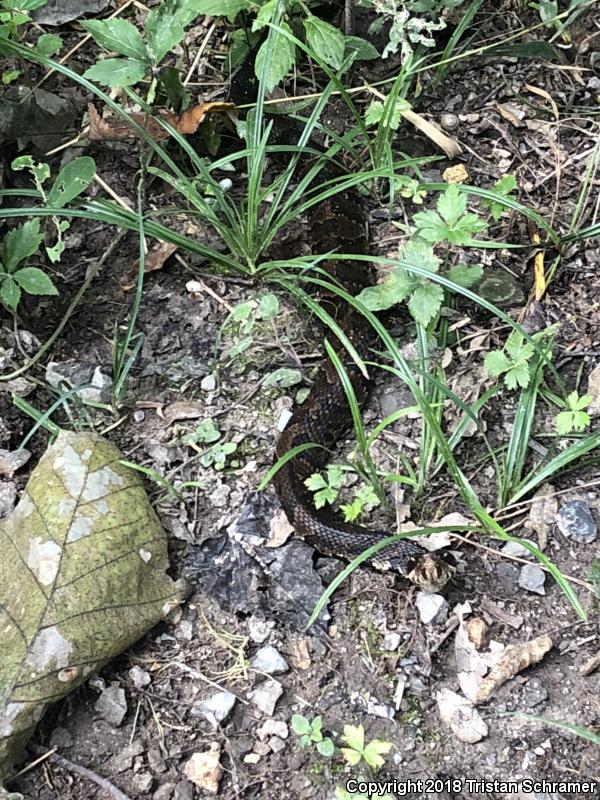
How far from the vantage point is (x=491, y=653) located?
2.65 meters

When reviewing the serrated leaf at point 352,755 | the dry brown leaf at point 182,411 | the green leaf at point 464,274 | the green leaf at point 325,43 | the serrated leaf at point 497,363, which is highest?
the green leaf at point 325,43

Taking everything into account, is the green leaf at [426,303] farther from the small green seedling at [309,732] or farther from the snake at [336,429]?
the small green seedling at [309,732]

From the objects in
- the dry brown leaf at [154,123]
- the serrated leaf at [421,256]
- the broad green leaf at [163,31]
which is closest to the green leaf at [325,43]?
the broad green leaf at [163,31]

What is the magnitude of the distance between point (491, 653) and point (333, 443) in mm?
1113

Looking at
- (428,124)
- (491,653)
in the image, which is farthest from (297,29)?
(491,653)

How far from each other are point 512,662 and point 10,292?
7.63 ft

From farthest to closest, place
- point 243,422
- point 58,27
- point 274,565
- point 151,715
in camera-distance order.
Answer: point 58,27 → point 243,422 → point 274,565 → point 151,715

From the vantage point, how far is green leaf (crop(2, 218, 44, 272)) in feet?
10.4

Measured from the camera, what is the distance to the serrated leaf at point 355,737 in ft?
7.83

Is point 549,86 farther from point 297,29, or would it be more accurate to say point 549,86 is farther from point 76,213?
point 76,213

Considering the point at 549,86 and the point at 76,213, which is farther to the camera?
the point at 549,86

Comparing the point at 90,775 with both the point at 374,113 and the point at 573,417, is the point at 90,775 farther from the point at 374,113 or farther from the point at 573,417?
the point at 374,113

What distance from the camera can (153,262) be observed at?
3.76 metres

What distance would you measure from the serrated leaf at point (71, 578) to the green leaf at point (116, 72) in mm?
1441
